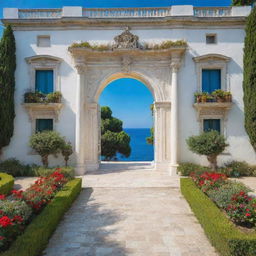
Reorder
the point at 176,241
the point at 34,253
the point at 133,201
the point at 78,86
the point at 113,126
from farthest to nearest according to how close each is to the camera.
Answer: the point at 113,126, the point at 78,86, the point at 133,201, the point at 176,241, the point at 34,253

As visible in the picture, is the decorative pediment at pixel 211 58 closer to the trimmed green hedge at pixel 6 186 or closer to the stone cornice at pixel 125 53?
the stone cornice at pixel 125 53

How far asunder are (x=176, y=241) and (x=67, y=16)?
13.1 m

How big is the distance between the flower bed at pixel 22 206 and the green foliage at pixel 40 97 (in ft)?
17.9

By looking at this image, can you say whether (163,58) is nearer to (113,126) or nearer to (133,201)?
(133,201)

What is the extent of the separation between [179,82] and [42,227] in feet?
35.2

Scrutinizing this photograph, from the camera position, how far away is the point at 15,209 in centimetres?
529

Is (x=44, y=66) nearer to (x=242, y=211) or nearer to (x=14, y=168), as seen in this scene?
(x=14, y=168)

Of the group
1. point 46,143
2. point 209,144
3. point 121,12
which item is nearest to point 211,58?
point 209,144

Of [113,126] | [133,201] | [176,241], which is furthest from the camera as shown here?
[113,126]

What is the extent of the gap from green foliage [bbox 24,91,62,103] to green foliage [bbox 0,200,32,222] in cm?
816

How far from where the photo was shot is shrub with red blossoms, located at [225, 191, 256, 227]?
5277mm

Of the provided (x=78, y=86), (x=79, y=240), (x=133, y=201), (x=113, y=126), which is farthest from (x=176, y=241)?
(x=113, y=126)

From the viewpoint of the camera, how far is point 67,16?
1308 cm

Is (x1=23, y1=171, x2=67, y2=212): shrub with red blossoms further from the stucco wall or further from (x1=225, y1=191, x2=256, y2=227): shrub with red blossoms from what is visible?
(x1=225, y1=191, x2=256, y2=227): shrub with red blossoms
